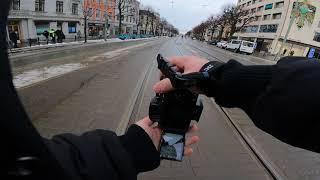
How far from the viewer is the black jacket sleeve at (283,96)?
3.12 ft

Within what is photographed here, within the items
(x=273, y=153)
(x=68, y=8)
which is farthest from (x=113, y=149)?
(x=68, y=8)

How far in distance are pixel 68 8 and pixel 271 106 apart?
49.0m

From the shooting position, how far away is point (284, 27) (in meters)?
56.3

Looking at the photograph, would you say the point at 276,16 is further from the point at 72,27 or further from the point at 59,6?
the point at 59,6

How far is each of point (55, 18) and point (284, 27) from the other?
41.0 metres

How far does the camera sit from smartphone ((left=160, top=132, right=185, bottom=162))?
140cm

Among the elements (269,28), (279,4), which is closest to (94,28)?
(269,28)

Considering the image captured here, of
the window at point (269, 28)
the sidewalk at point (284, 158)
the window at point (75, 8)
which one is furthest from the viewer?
the window at point (269, 28)

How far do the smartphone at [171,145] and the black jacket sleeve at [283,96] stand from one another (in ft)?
1.09

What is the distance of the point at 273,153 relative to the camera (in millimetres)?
5195

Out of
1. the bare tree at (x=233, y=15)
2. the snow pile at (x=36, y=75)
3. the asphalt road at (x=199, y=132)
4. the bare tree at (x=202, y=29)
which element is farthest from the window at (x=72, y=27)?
the bare tree at (x=202, y=29)

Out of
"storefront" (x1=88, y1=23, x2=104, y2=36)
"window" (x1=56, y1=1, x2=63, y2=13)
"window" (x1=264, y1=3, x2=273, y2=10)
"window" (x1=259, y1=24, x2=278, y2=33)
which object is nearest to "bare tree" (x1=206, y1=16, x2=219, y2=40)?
"window" (x1=264, y1=3, x2=273, y2=10)

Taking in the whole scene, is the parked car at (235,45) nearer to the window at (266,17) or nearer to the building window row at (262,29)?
the building window row at (262,29)

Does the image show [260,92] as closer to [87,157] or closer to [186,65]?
[186,65]
